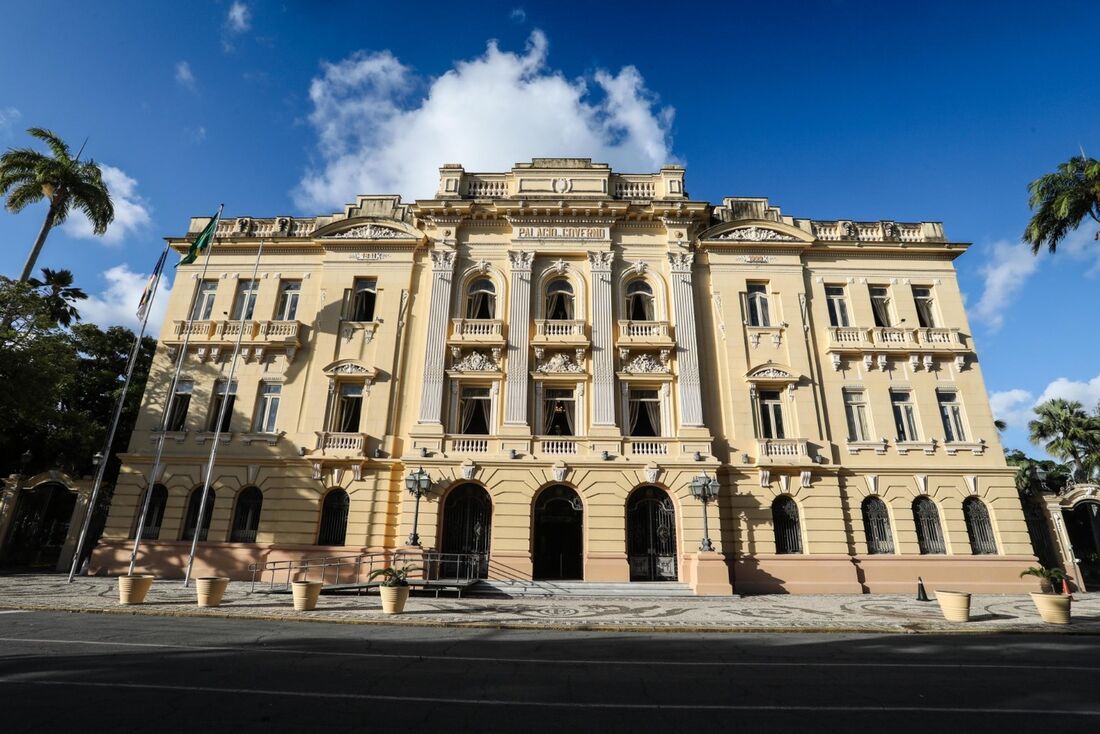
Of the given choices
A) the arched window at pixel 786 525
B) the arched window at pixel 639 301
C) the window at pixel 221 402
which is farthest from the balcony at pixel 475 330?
the arched window at pixel 786 525

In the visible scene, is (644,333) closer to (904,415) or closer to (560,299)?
(560,299)

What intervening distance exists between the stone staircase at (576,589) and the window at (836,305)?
1405 cm

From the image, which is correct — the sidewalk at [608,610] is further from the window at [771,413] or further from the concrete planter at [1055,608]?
the window at [771,413]

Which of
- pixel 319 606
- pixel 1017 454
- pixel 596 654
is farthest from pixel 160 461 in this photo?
pixel 1017 454

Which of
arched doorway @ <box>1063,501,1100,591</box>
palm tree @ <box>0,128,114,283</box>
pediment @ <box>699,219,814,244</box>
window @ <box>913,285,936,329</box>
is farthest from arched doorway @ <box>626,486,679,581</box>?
palm tree @ <box>0,128,114,283</box>

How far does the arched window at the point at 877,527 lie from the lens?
20938 mm

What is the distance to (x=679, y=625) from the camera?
41.0ft

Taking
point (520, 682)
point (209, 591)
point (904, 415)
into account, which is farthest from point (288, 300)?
point (904, 415)

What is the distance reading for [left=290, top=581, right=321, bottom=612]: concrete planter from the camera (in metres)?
13.9

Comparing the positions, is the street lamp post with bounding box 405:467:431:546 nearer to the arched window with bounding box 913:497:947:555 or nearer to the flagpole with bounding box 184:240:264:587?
the flagpole with bounding box 184:240:264:587

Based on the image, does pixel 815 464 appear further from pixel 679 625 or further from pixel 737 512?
pixel 679 625

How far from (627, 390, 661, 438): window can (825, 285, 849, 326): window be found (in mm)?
9254

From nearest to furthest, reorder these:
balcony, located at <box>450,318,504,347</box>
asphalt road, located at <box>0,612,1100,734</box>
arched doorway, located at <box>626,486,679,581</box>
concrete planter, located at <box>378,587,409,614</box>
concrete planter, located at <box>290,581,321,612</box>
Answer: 1. asphalt road, located at <box>0,612,1100,734</box>
2. concrete planter, located at <box>378,587,409,614</box>
3. concrete planter, located at <box>290,581,321,612</box>
4. arched doorway, located at <box>626,486,679,581</box>
5. balcony, located at <box>450,318,504,347</box>

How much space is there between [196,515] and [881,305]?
31.1 m
